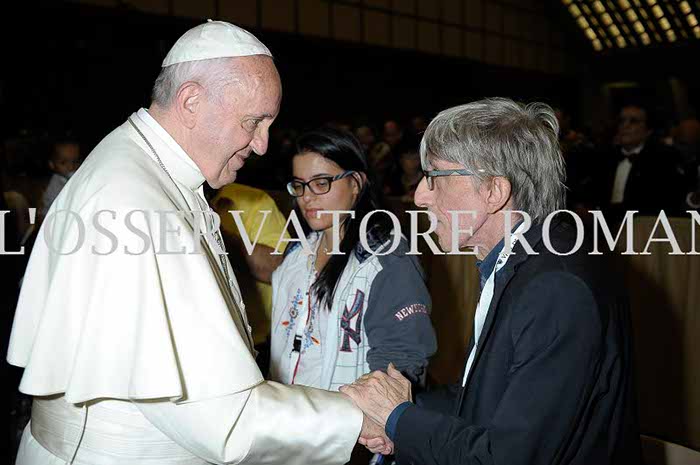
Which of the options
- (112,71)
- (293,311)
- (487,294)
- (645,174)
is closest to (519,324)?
(487,294)

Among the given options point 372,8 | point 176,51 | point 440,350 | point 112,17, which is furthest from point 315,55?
point 176,51

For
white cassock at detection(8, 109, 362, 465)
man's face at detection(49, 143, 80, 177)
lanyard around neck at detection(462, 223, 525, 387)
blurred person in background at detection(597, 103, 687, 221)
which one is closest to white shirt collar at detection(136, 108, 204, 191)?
white cassock at detection(8, 109, 362, 465)

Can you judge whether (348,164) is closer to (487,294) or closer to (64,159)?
(487,294)

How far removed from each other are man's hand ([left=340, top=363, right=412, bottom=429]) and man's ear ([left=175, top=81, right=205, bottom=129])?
95 cm

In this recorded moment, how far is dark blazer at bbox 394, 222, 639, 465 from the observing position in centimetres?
157

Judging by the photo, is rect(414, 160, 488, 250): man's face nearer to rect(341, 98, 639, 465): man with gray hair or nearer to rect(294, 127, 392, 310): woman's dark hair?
rect(341, 98, 639, 465): man with gray hair

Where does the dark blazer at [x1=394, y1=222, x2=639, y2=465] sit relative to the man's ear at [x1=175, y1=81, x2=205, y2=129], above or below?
below

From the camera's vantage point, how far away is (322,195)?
2916 mm

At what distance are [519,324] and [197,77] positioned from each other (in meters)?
1.14

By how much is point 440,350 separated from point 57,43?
7.46 meters

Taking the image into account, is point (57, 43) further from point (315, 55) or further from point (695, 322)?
point (695, 322)

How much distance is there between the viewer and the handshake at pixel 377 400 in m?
1.94

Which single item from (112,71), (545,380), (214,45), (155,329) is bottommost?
(545,380)

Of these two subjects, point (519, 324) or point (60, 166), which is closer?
point (519, 324)
